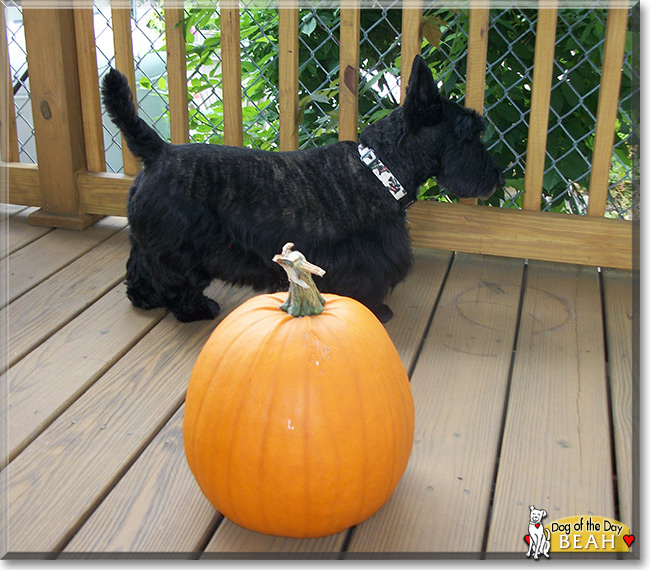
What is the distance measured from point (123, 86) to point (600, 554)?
178cm

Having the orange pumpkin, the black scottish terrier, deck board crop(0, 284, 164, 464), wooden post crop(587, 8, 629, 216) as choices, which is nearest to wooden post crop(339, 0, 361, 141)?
the black scottish terrier

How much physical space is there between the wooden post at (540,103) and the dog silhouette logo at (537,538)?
142 centimetres

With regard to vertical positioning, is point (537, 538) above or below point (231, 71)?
below

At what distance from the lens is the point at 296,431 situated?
1246 millimetres

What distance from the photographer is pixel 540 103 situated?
2.40 meters

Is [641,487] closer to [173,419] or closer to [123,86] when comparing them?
[173,419]

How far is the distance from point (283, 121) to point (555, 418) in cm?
152

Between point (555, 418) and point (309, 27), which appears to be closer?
point (555, 418)

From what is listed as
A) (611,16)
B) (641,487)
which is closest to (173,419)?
(641,487)

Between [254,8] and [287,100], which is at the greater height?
[254,8]

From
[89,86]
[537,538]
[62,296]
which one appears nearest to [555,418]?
[537,538]

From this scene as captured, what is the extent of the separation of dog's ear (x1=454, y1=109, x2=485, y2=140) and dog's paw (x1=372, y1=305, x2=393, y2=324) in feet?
2.03

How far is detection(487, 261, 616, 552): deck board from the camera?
149 cm

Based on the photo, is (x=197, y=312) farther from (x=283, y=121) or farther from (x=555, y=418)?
(x=555, y=418)
